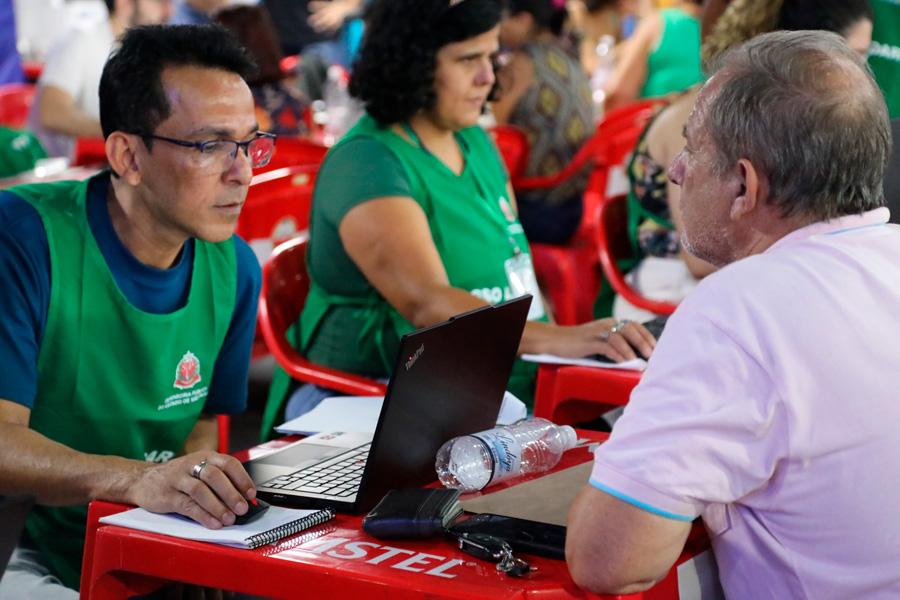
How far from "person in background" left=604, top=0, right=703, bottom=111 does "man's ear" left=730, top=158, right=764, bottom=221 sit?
5.41 metres

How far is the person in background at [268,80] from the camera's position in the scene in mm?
5898

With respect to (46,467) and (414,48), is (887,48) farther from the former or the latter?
(46,467)

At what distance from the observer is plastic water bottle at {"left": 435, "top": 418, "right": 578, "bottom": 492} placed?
6.31ft

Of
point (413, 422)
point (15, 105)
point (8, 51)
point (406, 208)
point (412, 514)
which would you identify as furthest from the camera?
point (8, 51)

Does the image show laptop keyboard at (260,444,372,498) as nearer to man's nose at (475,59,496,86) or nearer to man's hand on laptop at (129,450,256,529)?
man's hand on laptop at (129,450,256,529)

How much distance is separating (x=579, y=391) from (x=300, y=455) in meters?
0.74

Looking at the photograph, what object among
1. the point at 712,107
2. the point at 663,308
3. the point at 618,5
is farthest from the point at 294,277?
the point at 618,5

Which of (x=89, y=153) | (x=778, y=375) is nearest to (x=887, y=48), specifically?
(x=778, y=375)

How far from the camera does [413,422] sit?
1846mm

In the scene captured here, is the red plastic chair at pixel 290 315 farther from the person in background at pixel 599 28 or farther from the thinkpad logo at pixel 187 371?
the person in background at pixel 599 28

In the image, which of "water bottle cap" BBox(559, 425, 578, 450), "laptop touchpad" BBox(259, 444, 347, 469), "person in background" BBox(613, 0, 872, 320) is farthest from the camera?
"person in background" BBox(613, 0, 872, 320)

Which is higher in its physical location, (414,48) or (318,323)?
(414,48)

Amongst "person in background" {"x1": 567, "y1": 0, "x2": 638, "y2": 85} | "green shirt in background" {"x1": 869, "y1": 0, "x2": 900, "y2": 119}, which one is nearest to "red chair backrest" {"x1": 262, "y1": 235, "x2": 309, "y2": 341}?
"green shirt in background" {"x1": 869, "y1": 0, "x2": 900, "y2": 119}

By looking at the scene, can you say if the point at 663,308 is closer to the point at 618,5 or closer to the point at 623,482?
the point at 623,482
